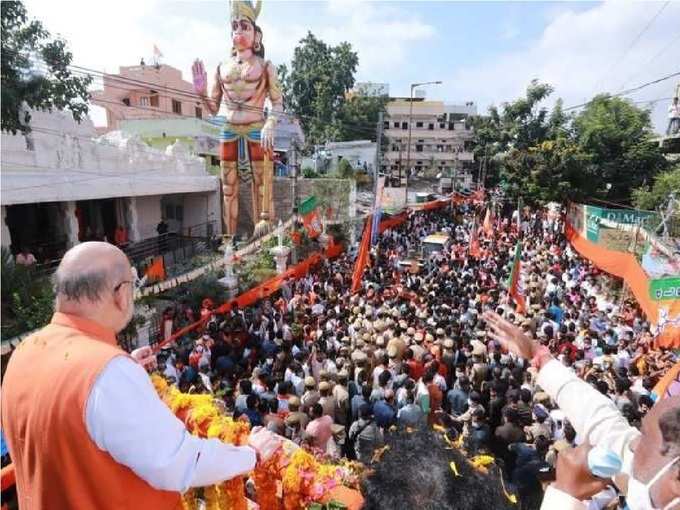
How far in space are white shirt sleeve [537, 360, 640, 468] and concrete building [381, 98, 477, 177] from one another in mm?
45407

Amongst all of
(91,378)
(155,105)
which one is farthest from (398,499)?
(155,105)

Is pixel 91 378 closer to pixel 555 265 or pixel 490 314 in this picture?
pixel 490 314

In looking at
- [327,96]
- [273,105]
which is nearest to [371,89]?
[327,96]

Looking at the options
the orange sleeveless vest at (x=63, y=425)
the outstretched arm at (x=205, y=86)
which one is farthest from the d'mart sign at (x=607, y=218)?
the orange sleeveless vest at (x=63, y=425)

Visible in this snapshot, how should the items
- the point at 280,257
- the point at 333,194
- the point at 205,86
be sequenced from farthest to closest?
1. the point at 333,194
2. the point at 205,86
3. the point at 280,257

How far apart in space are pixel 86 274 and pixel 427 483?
5.76 feet

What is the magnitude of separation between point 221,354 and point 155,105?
956 inches

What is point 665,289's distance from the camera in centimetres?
806

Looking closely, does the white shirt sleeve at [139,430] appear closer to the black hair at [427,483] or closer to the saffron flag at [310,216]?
the black hair at [427,483]

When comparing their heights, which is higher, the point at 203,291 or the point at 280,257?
the point at 280,257

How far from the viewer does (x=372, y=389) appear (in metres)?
5.69

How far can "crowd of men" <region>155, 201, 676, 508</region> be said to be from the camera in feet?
15.0

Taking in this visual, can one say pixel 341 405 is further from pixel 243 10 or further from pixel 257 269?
pixel 243 10

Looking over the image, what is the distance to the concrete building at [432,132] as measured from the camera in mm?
46781
